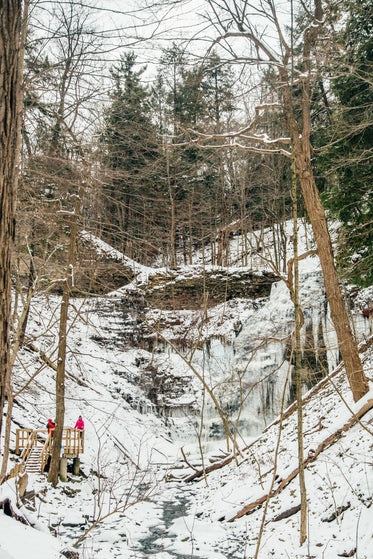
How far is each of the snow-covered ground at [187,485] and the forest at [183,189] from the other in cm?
26

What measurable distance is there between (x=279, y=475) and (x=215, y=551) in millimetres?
1639

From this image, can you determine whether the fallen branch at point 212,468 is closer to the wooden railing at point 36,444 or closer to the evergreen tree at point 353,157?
the wooden railing at point 36,444

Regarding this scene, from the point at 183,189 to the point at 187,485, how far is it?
15226 mm

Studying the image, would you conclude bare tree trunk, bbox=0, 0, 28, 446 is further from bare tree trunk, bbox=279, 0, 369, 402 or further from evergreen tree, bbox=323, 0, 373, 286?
evergreen tree, bbox=323, 0, 373, 286

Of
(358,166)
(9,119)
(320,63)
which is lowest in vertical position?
(9,119)

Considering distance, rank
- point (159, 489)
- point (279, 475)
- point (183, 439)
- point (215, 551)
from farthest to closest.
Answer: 1. point (183, 439)
2. point (159, 489)
3. point (279, 475)
4. point (215, 551)

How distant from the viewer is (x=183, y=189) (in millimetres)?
21156

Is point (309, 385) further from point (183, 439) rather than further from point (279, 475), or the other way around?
point (279, 475)

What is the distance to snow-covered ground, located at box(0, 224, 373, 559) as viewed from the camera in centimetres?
445

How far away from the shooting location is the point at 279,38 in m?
6.19

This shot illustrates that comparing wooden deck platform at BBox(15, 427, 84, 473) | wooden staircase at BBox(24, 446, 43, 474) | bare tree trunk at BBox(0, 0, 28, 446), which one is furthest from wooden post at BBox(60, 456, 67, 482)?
bare tree trunk at BBox(0, 0, 28, 446)

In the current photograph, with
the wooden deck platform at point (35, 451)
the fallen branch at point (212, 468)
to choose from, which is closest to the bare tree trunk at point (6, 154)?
the wooden deck platform at point (35, 451)

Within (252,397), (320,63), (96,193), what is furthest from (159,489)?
(320,63)

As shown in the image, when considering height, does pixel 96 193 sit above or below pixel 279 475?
above
